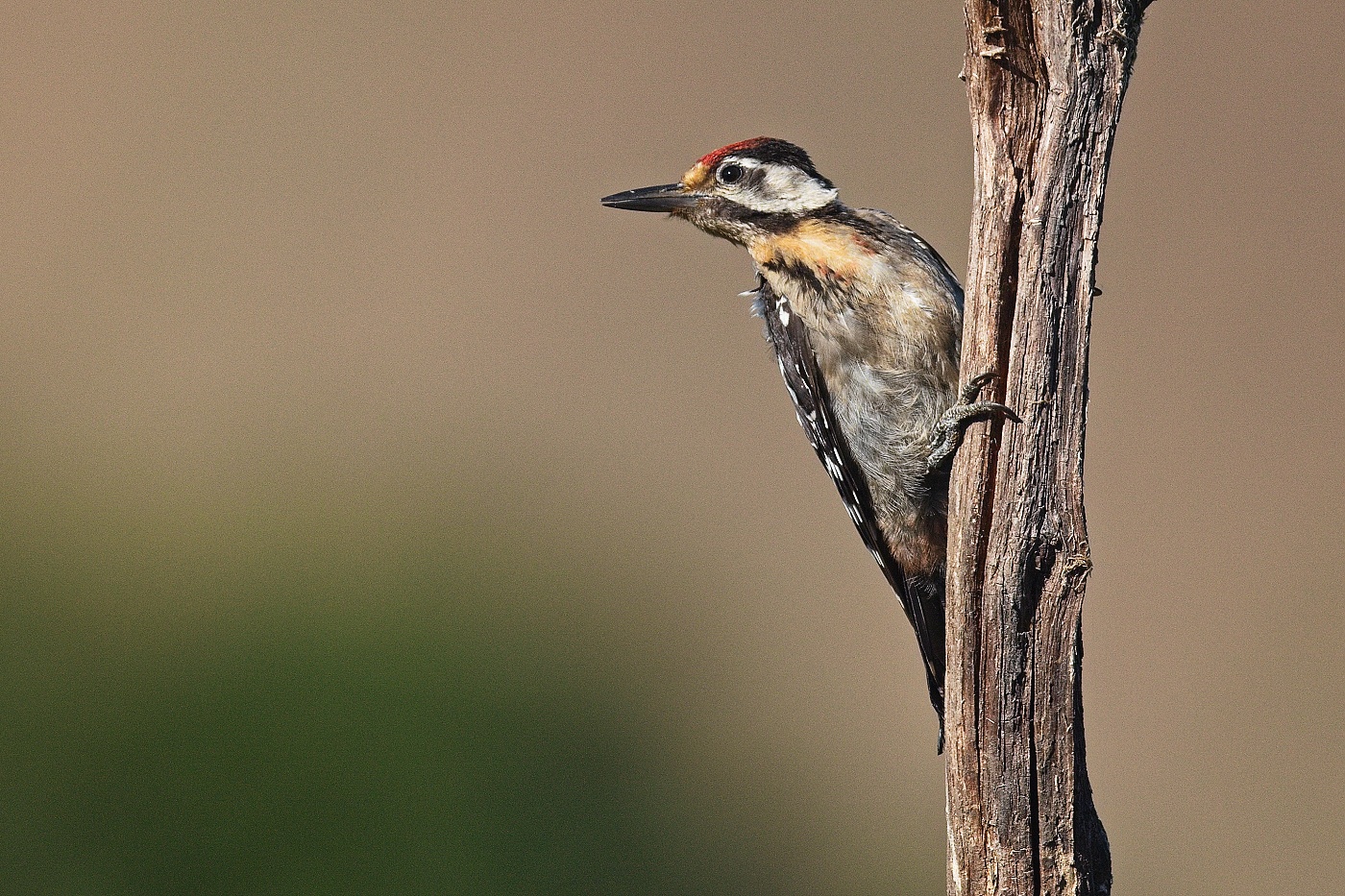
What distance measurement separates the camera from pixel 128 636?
15.6 ft

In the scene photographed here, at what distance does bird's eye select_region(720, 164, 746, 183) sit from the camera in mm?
3398

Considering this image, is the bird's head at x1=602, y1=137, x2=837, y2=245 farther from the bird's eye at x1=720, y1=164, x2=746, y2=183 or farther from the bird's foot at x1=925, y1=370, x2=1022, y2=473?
the bird's foot at x1=925, y1=370, x2=1022, y2=473

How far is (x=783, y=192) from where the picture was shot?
3.31m

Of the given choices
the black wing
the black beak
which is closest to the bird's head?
the black beak

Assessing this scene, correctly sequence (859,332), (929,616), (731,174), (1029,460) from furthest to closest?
(731,174)
(929,616)
(859,332)
(1029,460)

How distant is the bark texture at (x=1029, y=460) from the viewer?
2064 millimetres

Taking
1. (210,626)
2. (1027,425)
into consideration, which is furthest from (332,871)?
(1027,425)

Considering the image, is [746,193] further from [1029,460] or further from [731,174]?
[1029,460]

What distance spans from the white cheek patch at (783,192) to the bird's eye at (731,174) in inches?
0.7

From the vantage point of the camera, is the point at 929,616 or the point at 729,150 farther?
the point at 729,150

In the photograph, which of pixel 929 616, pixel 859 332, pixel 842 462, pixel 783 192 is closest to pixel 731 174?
pixel 783 192

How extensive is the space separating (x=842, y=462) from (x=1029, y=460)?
1134mm

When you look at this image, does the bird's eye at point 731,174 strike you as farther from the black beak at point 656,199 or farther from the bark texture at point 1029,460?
the bark texture at point 1029,460

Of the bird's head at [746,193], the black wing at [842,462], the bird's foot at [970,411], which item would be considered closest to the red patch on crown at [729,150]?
the bird's head at [746,193]
